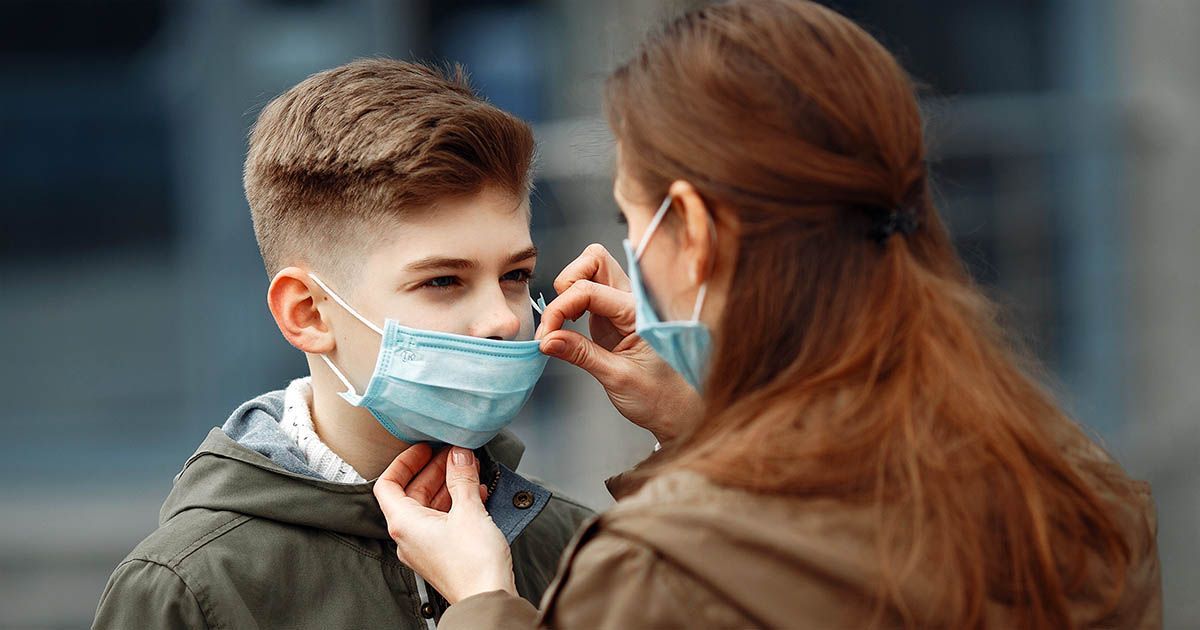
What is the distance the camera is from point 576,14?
212 inches

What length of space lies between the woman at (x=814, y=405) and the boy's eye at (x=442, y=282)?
1.23 ft

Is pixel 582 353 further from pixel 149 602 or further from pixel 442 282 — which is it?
pixel 149 602

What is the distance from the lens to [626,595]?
162 centimetres

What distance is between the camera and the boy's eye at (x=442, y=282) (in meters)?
2.20

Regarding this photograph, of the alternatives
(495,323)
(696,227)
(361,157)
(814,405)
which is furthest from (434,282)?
(814,405)

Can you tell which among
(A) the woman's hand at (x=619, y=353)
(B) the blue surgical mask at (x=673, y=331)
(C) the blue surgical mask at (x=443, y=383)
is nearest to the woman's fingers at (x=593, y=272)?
(A) the woman's hand at (x=619, y=353)

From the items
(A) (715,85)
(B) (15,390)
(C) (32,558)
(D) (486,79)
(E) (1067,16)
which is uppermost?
(A) (715,85)

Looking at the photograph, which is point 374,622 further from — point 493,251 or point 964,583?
point 964,583

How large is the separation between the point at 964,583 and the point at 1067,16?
183 inches

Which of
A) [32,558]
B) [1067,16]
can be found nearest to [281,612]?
[32,558]

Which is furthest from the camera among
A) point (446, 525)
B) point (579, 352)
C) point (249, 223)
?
point (249, 223)

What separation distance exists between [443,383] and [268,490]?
31 cm

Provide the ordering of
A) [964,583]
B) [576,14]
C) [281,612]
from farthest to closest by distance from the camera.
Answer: [576,14] → [281,612] → [964,583]

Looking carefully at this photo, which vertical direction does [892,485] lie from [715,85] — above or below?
below
